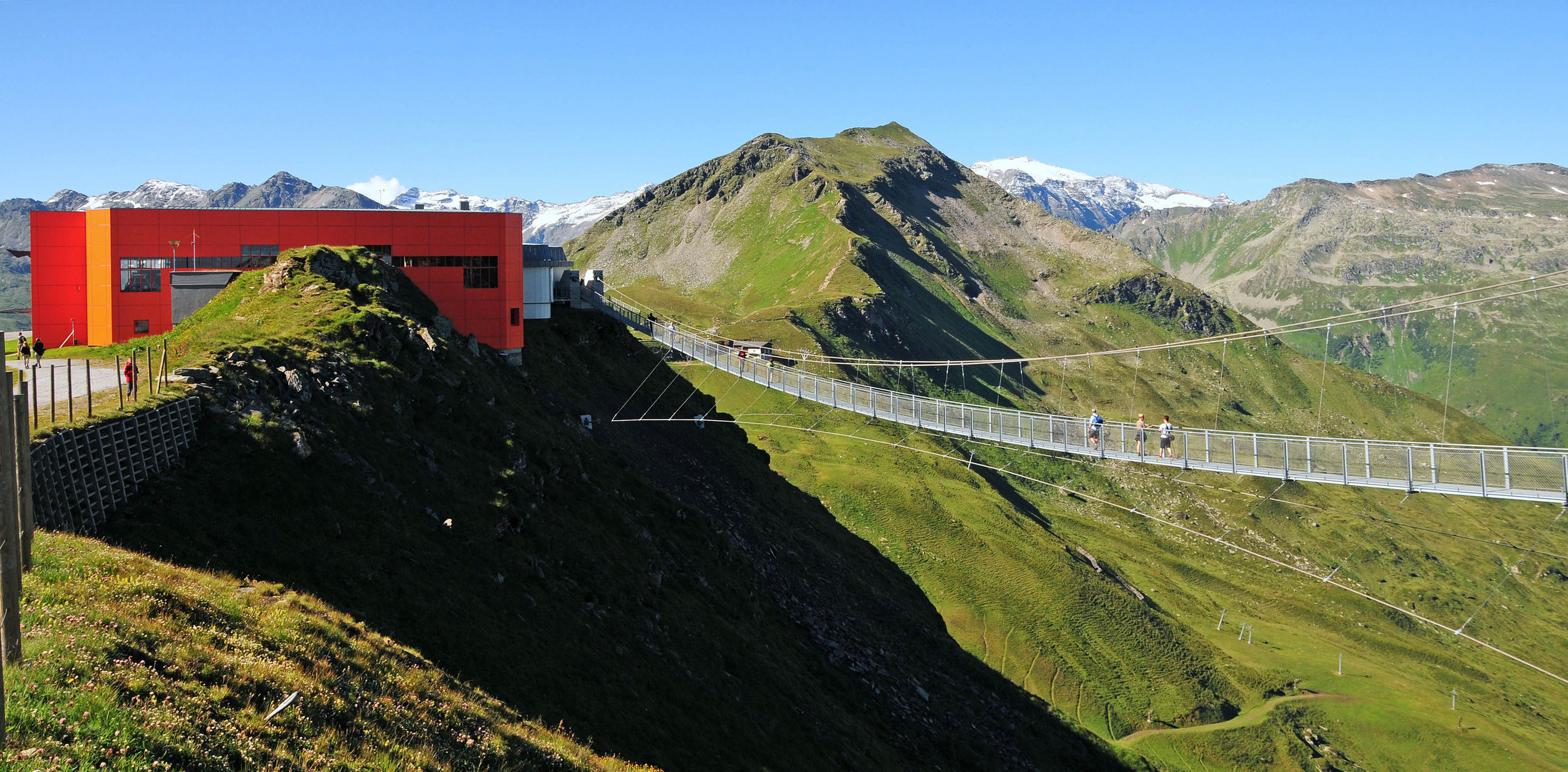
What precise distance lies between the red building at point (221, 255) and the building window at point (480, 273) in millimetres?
40

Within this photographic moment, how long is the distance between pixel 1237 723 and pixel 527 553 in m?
78.2

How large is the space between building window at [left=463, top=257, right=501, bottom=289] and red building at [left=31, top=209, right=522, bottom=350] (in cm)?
4

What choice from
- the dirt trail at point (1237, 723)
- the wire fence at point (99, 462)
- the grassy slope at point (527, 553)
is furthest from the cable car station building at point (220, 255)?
the dirt trail at point (1237, 723)

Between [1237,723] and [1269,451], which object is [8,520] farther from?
[1237,723]

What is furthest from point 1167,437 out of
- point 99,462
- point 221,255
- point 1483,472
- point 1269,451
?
point 221,255

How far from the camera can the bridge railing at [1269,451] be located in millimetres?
26828

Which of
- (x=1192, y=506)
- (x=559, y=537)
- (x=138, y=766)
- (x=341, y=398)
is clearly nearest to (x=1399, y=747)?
(x=1192, y=506)

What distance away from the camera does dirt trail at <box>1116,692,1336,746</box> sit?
7712 cm

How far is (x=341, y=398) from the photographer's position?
28266 millimetres

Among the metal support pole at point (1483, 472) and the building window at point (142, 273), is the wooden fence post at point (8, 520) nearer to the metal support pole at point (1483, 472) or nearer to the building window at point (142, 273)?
the metal support pole at point (1483, 472)

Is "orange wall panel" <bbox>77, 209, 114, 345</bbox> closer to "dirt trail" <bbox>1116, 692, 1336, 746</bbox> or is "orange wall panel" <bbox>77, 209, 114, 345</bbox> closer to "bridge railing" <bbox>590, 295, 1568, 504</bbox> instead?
"bridge railing" <bbox>590, 295, 1568, 504</bbox>

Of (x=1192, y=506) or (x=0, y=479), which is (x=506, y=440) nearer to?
(x=0, y=479)

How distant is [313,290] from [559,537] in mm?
13143

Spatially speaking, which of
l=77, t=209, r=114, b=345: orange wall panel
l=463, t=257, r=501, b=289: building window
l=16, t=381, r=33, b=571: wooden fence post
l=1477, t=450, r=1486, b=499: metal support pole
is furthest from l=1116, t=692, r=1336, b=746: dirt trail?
l=16, t=381, r=33, b=571: wooden fence post
